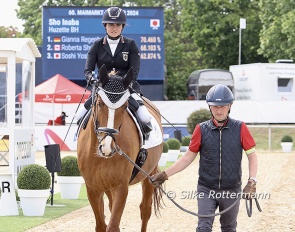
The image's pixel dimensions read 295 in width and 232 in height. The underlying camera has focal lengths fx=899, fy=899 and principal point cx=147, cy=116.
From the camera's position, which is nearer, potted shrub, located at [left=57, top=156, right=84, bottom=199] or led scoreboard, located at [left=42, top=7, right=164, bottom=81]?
potted shrub, located at [left=57, top=156, right=84, bottom=199]

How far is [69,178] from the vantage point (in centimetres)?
1739

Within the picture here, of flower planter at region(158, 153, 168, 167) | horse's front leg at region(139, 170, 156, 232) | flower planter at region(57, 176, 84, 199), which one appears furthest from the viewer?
flower planter at region(158, 153, 168, 167)

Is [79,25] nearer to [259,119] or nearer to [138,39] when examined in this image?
[138,39]

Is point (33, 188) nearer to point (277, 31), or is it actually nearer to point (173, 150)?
point (173, 150)

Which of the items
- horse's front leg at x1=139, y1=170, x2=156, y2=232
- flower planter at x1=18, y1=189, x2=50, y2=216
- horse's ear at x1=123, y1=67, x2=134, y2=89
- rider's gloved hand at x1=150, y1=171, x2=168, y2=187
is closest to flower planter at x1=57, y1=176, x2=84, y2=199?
flower planter at x1=18, y1=189, x2=50, y2=216

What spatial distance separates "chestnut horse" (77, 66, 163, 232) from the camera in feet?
30.8

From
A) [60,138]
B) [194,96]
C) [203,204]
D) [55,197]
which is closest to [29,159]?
[55,197]

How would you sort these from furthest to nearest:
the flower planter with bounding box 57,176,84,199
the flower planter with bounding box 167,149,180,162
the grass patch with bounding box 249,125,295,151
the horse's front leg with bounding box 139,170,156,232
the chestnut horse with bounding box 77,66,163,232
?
the grass patch with bounding box 249,125,295,151 → the flower planter with bounding box 167,149,180,162 → the flower planter with bounding box 57,176,84,199 → the horse's front leg with bounding box 139,170,156,232 → the chestnut horse with bounding box 77,66,163,232

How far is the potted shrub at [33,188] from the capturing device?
14.2 meters

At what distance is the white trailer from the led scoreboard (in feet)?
25.6

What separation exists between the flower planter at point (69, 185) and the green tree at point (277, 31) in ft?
117

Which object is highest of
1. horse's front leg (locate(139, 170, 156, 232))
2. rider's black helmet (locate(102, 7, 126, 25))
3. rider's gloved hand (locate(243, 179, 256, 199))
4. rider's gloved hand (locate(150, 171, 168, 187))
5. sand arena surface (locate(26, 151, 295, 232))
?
rider's black helmet (locate(102, 7, 126, 25))

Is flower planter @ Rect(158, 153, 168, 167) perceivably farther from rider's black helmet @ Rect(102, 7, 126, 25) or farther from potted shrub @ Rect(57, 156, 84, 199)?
rider's black helmet @ Rect(102, 7, 126, 25)

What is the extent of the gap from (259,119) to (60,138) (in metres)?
9.78
